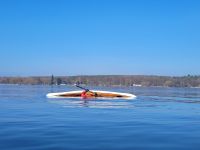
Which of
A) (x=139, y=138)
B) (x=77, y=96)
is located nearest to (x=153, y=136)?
(x=139, y=138)

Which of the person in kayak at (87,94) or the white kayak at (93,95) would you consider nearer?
the white kayak at (93,95)

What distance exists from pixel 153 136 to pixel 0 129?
690cm

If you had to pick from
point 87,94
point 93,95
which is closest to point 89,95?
point 87,94

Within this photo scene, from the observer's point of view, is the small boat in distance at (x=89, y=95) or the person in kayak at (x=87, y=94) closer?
the small boat in distance at (x=89, y=95)

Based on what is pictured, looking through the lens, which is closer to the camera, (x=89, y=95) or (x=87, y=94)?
(x=87, y=94)

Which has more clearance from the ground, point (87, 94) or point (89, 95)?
point (87, 94)

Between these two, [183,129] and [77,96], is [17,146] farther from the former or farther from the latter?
[77,96]

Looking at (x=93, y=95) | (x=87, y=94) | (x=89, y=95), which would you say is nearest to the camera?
(x=87, y=94)

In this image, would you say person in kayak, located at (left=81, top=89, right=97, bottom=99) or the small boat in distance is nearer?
the small boat in distance

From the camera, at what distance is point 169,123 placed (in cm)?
2414

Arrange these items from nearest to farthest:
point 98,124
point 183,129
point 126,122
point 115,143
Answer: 1. point 115,143
2. point 183,129
3. point 98,124
4. point 126,122

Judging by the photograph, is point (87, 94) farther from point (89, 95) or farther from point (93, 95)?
point (93, 95)

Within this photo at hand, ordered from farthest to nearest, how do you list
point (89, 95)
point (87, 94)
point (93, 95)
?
point (93, 95) → point (89, 95) → point (87, 94)

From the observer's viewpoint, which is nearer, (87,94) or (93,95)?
(87,94)
